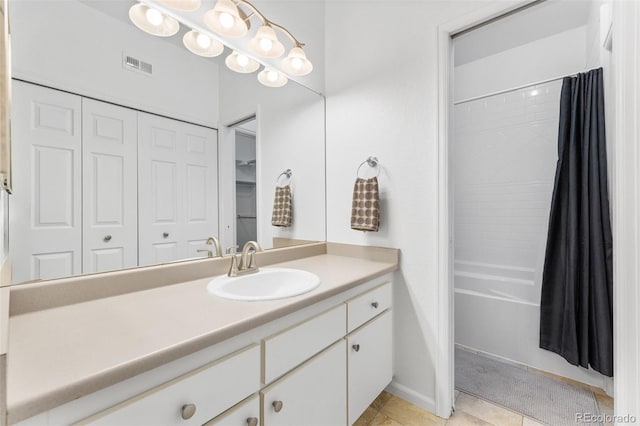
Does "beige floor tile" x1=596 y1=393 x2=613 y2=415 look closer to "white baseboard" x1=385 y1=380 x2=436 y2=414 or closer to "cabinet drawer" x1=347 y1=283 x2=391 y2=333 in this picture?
"white baseboard" x1=385 y1=380 x2=436 y2=414

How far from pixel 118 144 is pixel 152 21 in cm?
53

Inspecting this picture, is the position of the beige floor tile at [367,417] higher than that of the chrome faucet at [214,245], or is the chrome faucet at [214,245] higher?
the chrome faucet at [214,245]

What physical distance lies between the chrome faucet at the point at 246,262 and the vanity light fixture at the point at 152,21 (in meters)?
0.97

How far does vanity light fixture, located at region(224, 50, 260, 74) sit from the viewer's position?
1454mm

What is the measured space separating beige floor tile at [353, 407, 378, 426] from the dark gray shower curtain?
1249mm

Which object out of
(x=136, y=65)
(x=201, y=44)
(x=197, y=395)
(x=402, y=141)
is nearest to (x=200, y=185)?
(x=136, y=65)

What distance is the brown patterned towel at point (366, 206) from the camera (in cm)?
165

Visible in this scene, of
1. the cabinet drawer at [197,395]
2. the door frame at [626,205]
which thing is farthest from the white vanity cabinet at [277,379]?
the door frame at [626,205]

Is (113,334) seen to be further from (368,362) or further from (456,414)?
(456,414)

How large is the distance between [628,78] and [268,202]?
1557 mm

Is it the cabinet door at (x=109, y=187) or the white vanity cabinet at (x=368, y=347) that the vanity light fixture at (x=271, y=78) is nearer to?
the cabinet door at (x=109, y=187)

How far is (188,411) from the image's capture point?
2.28 ft

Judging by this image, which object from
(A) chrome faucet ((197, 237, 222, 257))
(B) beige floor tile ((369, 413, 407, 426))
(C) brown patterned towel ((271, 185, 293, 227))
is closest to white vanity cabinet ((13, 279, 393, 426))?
(B) beige floor tile ((369, 413, 407, 426))

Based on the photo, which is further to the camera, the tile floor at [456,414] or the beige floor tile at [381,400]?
the beige floor tile at [381,400]
